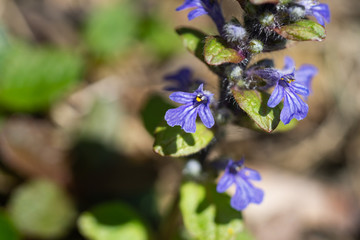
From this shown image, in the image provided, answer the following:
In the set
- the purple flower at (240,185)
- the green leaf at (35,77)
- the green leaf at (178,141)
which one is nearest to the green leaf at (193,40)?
the green leaf at (178,141)

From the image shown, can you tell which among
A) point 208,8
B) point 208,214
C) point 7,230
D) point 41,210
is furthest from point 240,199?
point 41,210

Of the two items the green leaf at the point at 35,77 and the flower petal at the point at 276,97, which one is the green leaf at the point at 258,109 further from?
the green leaf at the point at 35,77

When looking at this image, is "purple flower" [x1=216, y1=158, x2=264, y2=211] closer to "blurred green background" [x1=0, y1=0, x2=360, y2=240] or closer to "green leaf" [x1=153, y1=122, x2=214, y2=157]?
"green leaf" [x1=153, y1=122, x2=214, y2=157]

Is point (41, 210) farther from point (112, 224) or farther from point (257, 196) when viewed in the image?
point (257, 196)

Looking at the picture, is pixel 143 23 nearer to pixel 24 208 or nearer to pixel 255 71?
pixel 24 208

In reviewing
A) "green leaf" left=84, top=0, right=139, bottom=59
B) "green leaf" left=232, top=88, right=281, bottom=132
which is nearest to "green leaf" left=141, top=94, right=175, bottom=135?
"green leaf" left=232, top=88, right=281, bottom=132
